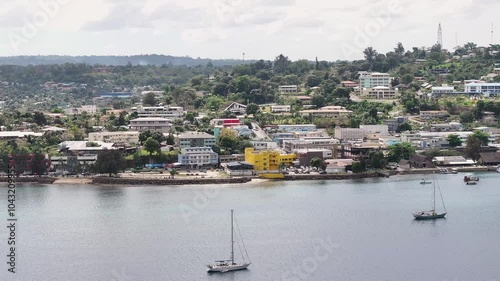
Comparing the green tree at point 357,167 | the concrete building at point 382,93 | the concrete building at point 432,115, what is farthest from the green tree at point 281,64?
the green tree at point 357,167

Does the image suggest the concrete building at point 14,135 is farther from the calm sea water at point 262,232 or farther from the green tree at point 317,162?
the green tree at point 317,162

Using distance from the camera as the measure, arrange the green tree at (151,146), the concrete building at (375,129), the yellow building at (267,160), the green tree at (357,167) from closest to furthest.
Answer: the green tree at (357,167) < the yellow building at (267,160) < the green tree at (151,146) < the concrete building at (375,129)

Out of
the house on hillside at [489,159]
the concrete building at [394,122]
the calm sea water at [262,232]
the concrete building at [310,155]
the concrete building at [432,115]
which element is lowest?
the calm sea water at [262,232]

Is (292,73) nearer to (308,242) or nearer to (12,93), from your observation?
(12,93)

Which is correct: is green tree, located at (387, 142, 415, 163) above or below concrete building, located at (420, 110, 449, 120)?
below

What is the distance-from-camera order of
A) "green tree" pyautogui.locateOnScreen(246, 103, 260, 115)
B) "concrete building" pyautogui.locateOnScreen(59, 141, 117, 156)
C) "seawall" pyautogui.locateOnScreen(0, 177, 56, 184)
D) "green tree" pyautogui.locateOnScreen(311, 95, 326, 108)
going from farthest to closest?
1. "green tree" pyautogui.locateOnScreen(311, 95, 326, 108)
2. "green tree" pyautogui.locateOnScreen(246, 103, 260, 115)
3. "concrete building" pyautogui.locateOnScreen(59, 141, 117, 156)
4. "seawall" pyautogui.locateOnScreen(0, 177, 56, 184)

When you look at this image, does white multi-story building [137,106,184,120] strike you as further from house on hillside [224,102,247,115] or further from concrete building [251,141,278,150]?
concrete building [251,141,278,150]

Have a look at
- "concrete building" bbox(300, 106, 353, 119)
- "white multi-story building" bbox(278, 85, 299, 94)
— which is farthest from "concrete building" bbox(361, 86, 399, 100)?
"concrete building" bbox(300, 106, 353, 119)
